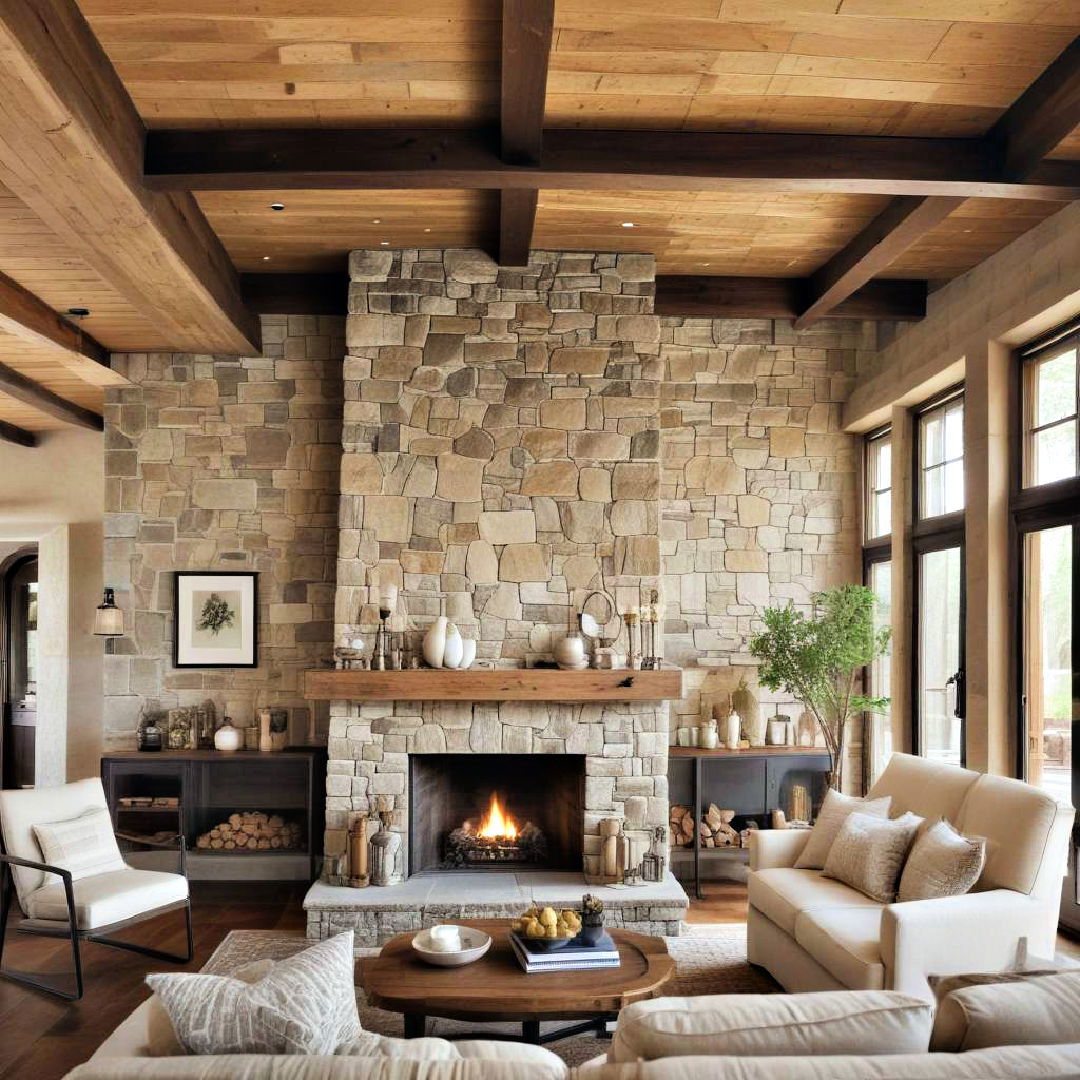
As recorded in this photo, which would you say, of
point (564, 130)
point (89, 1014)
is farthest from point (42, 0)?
point (89, 1014)

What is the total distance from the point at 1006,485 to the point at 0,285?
5.18 metres

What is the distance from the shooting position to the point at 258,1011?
2.04 metres

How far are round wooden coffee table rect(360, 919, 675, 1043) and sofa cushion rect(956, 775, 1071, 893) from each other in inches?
48.2

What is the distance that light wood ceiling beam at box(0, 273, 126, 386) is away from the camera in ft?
17.6

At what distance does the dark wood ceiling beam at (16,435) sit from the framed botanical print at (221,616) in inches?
113

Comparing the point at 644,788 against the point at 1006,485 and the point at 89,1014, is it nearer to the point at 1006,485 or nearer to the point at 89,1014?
the point at 1006,485

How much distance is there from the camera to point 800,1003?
6.73 ft

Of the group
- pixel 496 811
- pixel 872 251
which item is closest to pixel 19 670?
pixel 496 811

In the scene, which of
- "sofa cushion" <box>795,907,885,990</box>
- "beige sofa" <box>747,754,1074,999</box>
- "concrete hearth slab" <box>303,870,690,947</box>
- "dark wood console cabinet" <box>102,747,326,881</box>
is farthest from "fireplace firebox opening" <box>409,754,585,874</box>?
"sofa cushion" <box>795,907,885,990</box>

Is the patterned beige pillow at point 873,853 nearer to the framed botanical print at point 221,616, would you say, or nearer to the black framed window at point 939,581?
the black framed window at point 939,581

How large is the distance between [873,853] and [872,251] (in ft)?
9.25

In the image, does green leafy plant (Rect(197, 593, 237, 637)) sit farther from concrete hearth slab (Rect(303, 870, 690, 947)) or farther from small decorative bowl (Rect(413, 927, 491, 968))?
small decorative bowl (Rect(413, 927, 491, 968))

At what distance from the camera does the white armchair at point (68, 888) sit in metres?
4.25

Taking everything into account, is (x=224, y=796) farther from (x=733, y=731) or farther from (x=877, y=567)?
(x=877, y=567)
